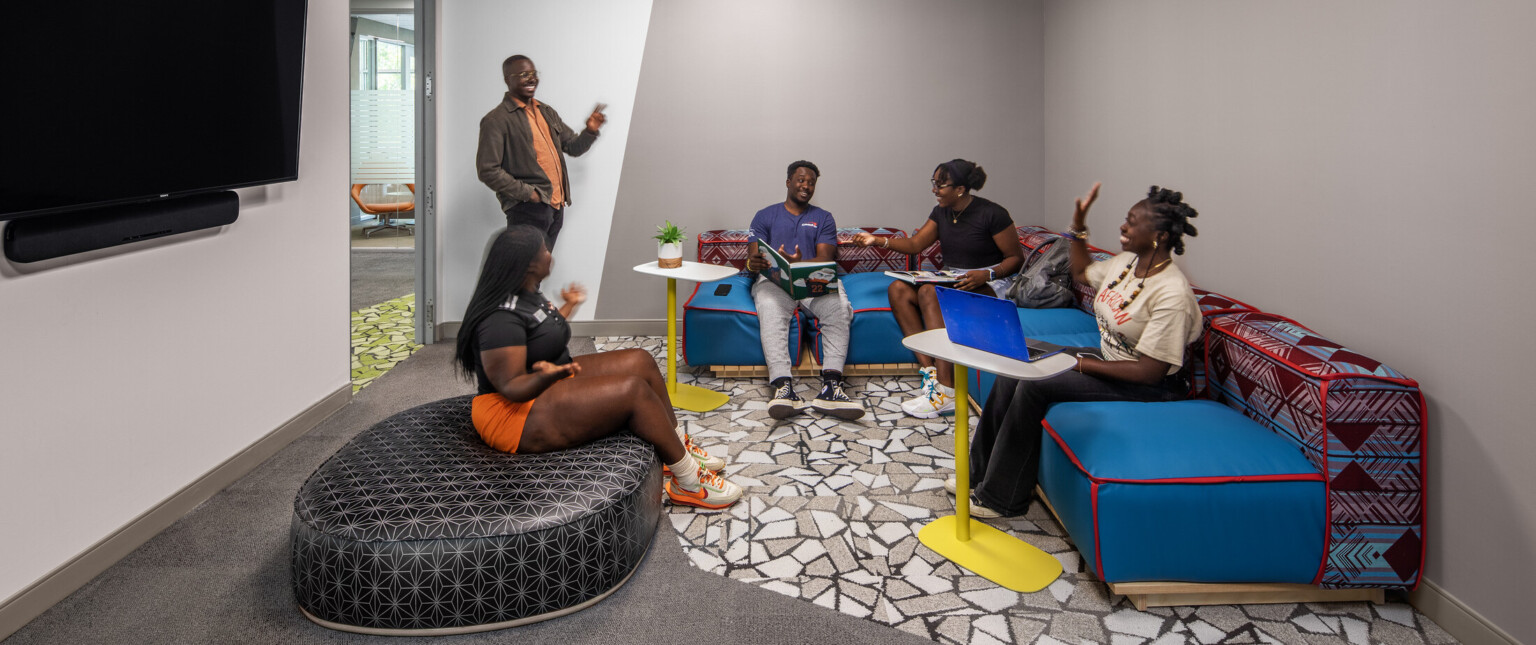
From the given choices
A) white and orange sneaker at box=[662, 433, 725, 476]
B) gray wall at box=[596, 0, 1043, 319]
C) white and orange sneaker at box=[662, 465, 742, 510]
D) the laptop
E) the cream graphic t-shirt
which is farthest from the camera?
gray wall at box=[596, 0, 1043, 319]

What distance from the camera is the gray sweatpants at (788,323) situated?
4.73m

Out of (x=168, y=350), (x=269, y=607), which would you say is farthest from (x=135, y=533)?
(x=269, y=607)

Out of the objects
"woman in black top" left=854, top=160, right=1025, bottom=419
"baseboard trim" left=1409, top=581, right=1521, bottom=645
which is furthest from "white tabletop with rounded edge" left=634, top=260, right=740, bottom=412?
"baseboard trim" left=1409, top=581, right=1521, bottom=645

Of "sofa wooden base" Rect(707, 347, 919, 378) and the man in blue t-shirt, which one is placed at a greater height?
the man in blue t-shirt

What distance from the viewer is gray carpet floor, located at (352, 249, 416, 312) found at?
23.7 ft

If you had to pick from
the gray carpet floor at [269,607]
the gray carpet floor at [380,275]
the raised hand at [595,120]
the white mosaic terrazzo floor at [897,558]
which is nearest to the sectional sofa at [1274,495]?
the white mosaic terrazzo floor at [897,558]

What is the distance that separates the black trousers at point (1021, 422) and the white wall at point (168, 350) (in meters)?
2.85

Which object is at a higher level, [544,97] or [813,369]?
[544,97]

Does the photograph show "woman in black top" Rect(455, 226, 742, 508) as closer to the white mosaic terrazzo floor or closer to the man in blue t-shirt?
the white mosaic terrazzo floor

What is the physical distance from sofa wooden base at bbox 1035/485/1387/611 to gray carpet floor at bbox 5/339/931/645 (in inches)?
27.6

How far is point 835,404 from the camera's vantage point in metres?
4.41

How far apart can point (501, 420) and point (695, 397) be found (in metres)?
1.88

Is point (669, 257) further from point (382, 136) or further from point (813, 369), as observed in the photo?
point (382, 136)

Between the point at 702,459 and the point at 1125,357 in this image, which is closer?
the point at 1125,357
